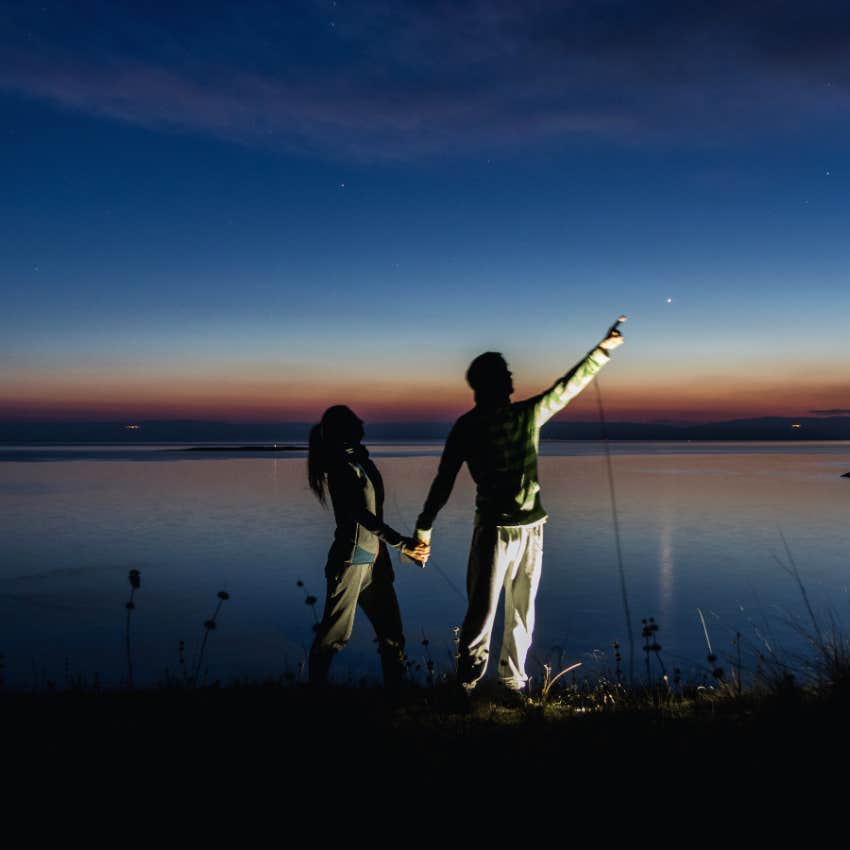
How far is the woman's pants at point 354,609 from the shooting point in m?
4.83

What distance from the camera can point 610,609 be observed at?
400 inches

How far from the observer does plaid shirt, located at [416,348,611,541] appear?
4.72m

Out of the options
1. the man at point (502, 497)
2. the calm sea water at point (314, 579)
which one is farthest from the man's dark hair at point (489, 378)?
the calm sea water at point (314, 579)

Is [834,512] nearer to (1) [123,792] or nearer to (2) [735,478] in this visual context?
(2) [735,478]

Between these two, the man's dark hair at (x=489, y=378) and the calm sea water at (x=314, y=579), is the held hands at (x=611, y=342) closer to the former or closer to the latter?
the man's dark hair at (x=489, y=378)

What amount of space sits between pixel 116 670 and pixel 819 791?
22.3 feet

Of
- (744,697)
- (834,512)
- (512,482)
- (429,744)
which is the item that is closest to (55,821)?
(429,744)

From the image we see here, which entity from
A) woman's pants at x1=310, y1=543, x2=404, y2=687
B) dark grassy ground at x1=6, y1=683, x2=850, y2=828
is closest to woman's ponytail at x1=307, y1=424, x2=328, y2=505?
woman's pants at x1=310, y1=543, x2=404, y2=687

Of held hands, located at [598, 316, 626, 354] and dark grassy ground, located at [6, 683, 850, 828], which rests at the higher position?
held hands, located at [598, 316, 626, 354]

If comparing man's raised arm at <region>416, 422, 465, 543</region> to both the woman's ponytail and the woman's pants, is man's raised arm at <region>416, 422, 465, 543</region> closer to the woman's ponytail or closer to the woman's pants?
the woman's pants

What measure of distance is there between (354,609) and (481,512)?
106 centimetres

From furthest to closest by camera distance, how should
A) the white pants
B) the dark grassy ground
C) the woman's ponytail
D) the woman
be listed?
the woman's ponytail → the woman → the white pants → the dark grassy ground

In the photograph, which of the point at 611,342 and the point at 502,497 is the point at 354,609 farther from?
the point at 611,342

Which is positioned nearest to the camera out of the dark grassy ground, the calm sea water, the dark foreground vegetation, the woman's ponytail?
the dark grassy ground
